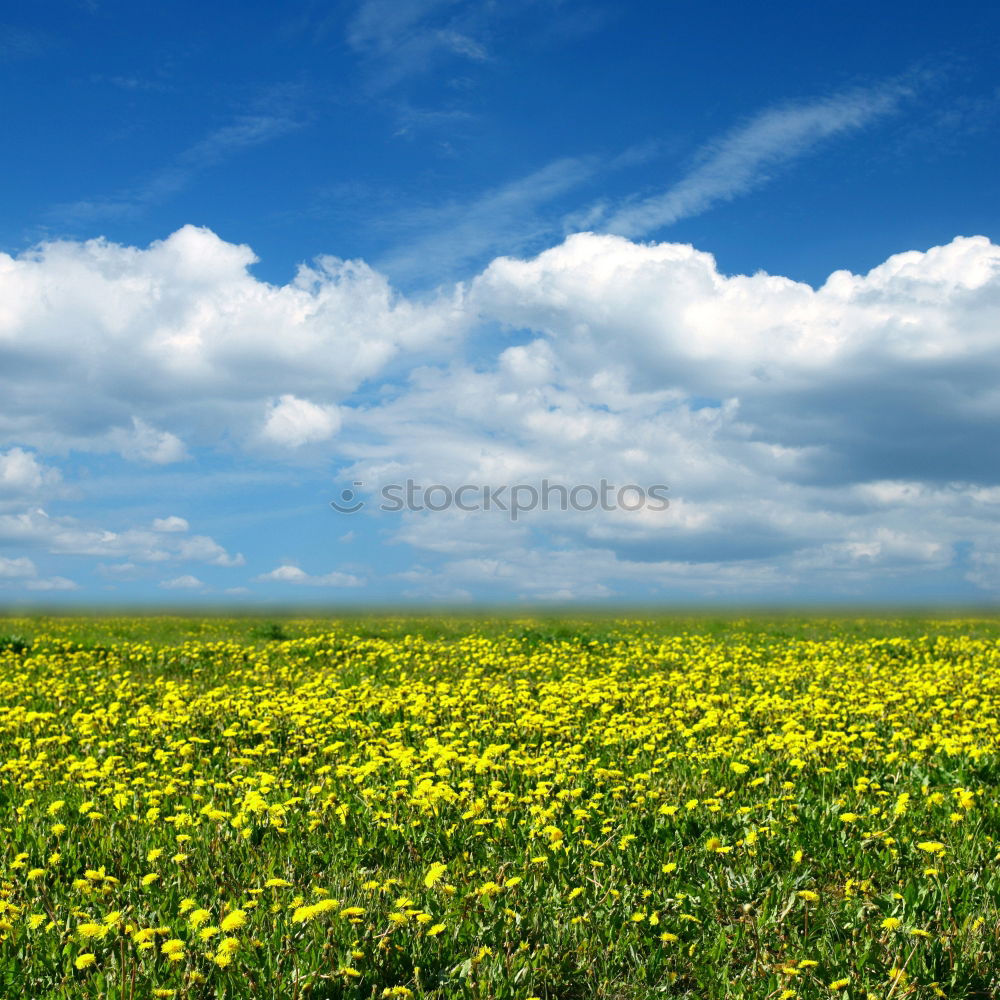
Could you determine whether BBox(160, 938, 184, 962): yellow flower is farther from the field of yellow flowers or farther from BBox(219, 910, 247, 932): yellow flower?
BBox(219, 910, 247, 932): yellow flower

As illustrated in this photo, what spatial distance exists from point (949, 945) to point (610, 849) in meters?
2.20

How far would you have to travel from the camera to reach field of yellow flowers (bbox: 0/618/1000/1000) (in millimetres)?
4512

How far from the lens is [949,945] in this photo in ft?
15.6

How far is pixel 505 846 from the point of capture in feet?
20.3

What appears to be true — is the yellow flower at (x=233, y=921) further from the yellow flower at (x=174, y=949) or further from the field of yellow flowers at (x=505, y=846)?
the yellow flower at (x=174, y=949)

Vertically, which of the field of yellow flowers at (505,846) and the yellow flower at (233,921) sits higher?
the yellow flower at (233,921)

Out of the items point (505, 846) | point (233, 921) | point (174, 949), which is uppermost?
point (233, 921)

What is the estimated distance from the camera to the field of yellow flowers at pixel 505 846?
4512mm

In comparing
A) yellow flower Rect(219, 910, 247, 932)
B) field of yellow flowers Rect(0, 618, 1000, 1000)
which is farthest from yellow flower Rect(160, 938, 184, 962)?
yellow flower Rect(219, 910, 247, 932)

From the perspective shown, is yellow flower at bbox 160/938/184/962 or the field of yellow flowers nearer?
yellow flower at bbox 160/938/184/962

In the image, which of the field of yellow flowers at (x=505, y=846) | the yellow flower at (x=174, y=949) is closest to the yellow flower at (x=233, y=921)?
the field of yellow flowers at (x=505, y=846)

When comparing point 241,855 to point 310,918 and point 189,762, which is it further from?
point 189,762

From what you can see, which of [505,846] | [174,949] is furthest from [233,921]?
[505,846]

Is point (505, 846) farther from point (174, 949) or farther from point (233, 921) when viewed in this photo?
point (174, 949)
